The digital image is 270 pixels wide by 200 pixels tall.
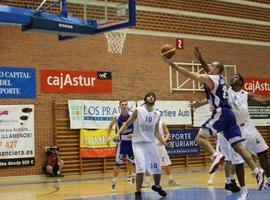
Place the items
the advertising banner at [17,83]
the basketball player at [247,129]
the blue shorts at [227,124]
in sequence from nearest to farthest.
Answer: the blue shorts at [227,124]
the basketball player at [247,129]
the advertising banner at [17,83]

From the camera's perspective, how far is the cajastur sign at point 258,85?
22.9 m

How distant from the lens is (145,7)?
2000 centimetres

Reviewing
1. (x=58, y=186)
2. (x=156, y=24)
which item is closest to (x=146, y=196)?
(x=58, y=186)

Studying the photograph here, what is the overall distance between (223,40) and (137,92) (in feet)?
16.9

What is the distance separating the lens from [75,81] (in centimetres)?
1812

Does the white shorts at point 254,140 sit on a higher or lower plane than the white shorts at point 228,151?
higher

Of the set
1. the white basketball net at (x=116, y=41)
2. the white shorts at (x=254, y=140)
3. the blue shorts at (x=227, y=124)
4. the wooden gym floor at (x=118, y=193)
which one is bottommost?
the wooden gym floor at (x=118, y=193)

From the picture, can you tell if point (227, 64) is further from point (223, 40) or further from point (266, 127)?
point (266, 127)

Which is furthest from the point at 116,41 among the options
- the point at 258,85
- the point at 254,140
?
the point at 254,140

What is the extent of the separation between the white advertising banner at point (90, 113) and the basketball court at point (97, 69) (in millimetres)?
271

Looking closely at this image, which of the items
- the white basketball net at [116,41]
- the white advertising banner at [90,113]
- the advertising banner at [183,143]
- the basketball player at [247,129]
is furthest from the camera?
the advertising banner at [183,143]

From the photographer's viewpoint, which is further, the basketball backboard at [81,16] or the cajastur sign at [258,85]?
the cajastur sign at [258,85]

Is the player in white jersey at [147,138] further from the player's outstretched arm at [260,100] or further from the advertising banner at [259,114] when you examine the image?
the advertising banner at [259,114]

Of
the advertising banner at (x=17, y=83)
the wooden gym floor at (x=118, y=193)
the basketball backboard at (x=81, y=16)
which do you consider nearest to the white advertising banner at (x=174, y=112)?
→ the advertising banner at (x=17, y=83)
